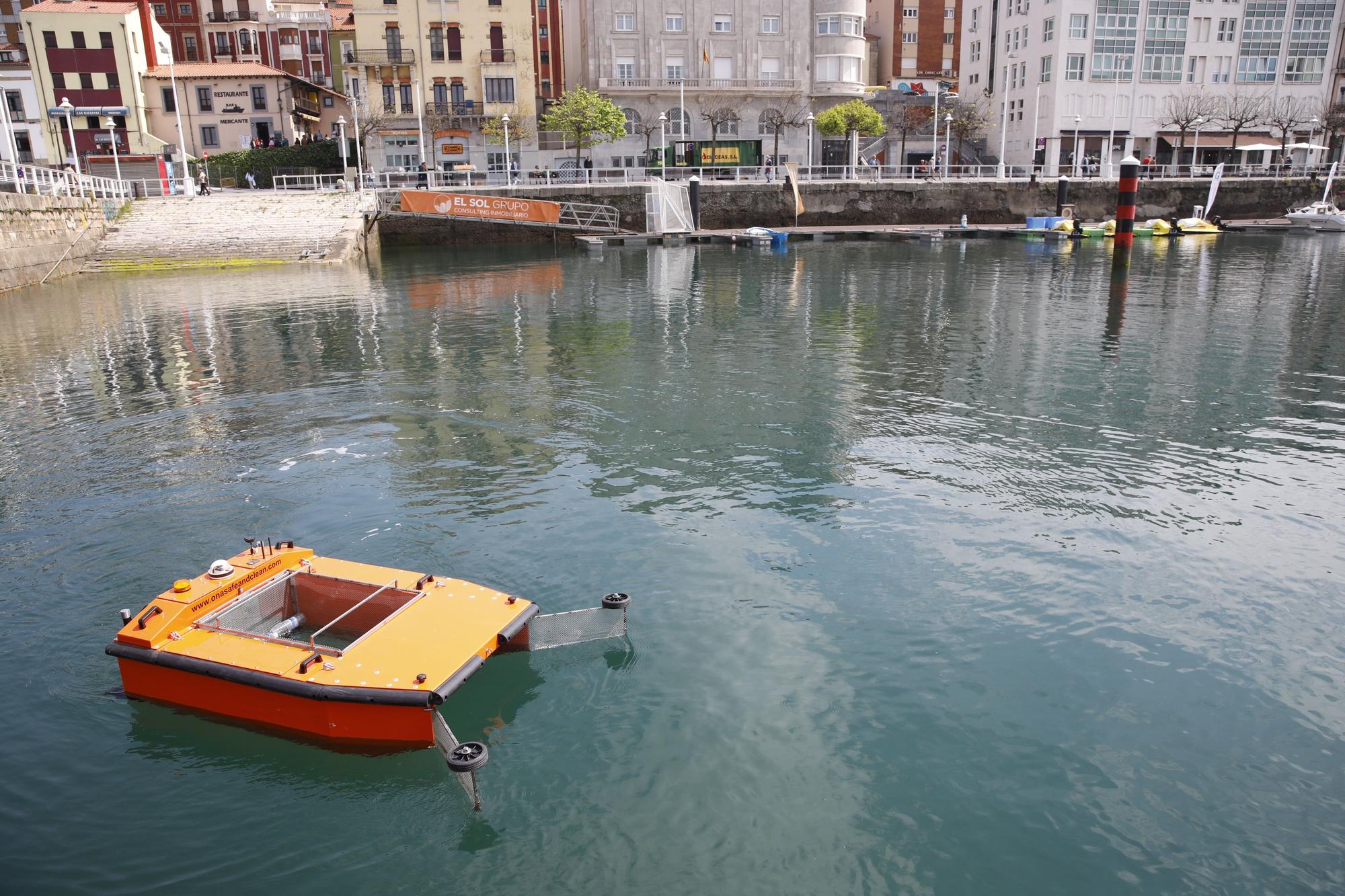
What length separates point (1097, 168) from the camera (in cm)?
7450

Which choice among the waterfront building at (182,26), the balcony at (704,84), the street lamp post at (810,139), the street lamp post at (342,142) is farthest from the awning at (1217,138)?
the waterfront building at (182,26)

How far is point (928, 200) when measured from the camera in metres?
64.1

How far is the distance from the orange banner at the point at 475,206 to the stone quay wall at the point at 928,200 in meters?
3.76

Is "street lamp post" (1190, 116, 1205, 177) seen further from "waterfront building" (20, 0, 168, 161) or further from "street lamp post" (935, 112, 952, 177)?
"waterfront building" (20, 0, 168, 161)

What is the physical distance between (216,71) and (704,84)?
34.4 metres

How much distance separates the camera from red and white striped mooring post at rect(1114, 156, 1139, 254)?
44844 mm

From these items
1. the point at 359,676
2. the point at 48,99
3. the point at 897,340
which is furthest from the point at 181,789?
the point at 48,99

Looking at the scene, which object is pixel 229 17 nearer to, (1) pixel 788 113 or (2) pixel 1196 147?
(1) pixel 788 113

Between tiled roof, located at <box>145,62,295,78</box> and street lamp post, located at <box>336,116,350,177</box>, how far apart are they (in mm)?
5969

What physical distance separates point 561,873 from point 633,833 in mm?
587

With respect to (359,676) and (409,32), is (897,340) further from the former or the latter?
(409,32)

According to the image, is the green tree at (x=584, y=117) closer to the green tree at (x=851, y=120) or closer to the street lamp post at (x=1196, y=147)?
the green tree at (x=851, y=120)

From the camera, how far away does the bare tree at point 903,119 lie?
79.4 metres

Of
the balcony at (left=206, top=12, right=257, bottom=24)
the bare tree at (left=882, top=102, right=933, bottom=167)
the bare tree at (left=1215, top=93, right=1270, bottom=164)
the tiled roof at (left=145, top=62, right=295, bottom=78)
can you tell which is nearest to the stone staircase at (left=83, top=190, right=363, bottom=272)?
the tiled roof at (left=145, top=62, right=295, bottom=78)
